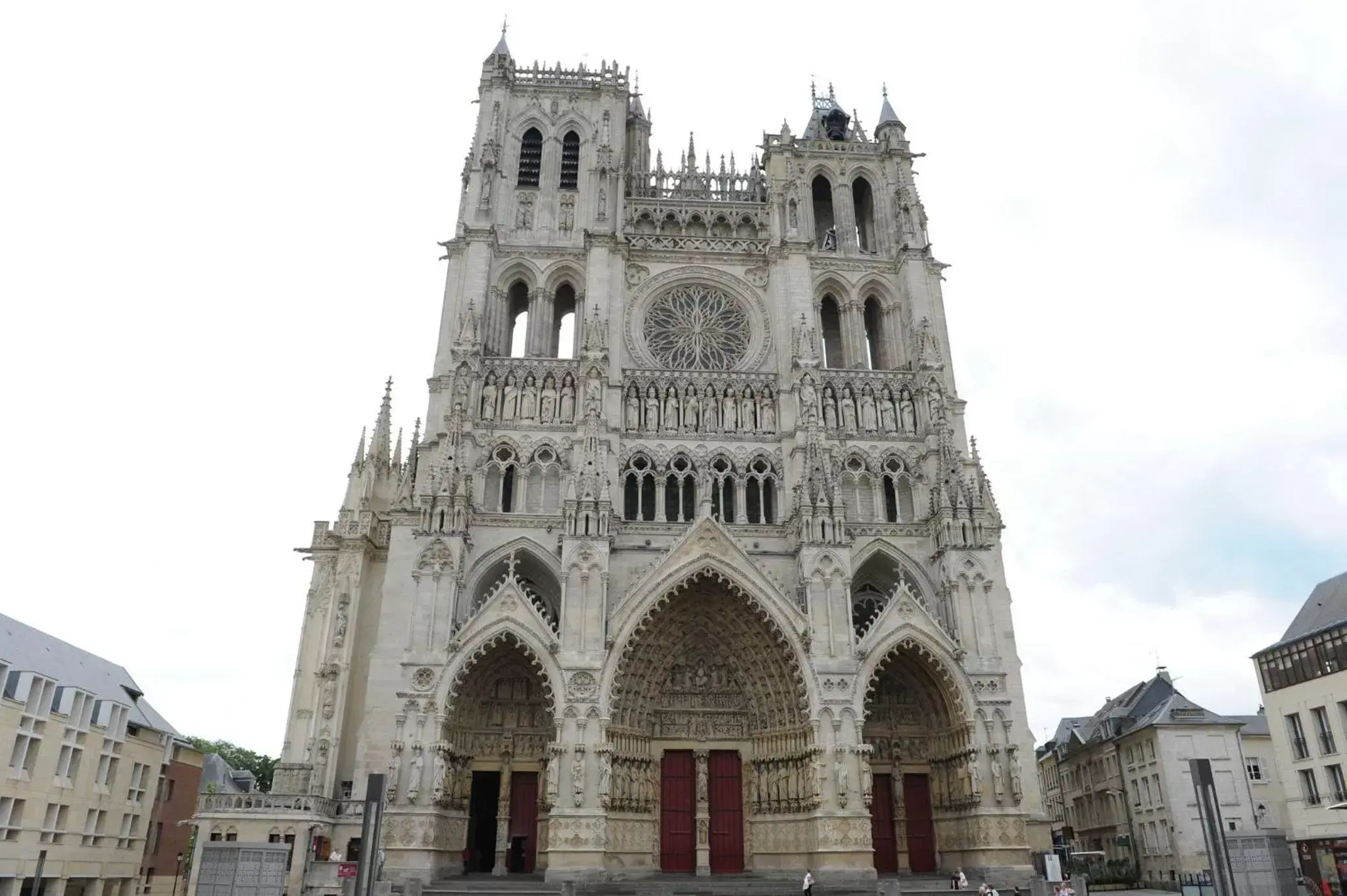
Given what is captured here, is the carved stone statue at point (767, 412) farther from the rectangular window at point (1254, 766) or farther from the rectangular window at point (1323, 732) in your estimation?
the rectangular window at point (1254, 766)

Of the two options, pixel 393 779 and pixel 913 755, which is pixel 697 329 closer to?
pixel 913 755

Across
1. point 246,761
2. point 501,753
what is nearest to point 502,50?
point 501,753

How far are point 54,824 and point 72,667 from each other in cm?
575

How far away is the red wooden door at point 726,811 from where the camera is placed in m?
25.3

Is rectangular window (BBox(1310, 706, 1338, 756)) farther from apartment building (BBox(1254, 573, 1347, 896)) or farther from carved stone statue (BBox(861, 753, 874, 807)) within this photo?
carved stone statue (BBox(861, 753, 874, 807))

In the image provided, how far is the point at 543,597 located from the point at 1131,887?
2396cm

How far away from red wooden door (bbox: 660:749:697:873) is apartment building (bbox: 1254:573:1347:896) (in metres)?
18.3

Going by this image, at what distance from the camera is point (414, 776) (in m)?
22.6

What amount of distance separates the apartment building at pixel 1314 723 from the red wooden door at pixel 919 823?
37.3ft

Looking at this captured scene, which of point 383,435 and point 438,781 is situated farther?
point 383,435

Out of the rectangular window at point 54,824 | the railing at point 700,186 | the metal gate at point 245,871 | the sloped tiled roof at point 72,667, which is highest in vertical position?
the railing at point 700,186

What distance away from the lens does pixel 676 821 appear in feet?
84.1

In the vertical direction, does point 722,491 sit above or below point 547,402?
below

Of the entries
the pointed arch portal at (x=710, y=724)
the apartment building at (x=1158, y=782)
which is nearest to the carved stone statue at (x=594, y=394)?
the pointed arch portal at (x=710, y=724)
